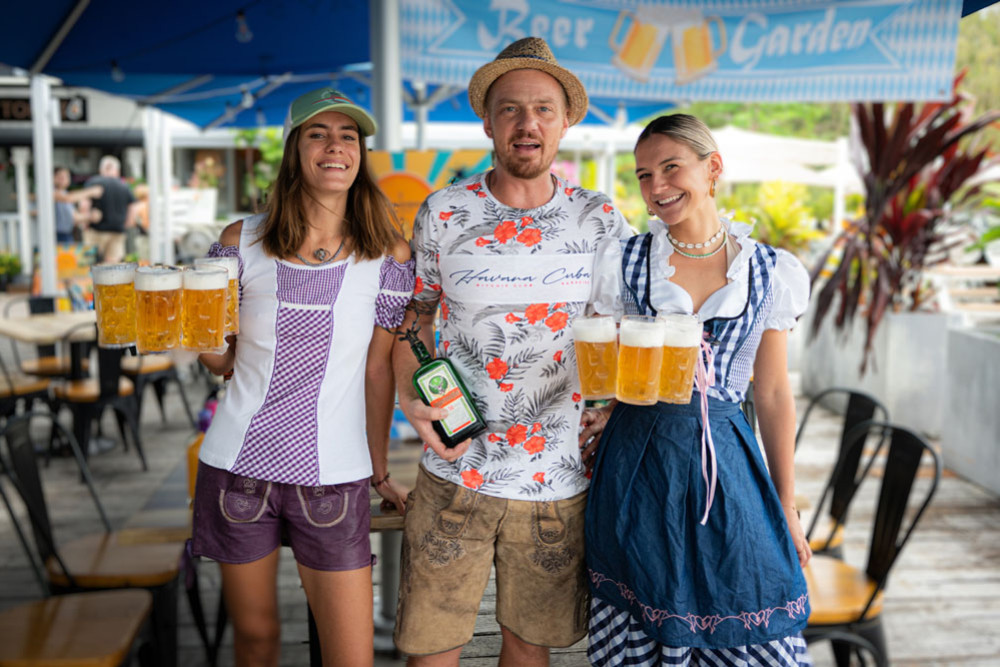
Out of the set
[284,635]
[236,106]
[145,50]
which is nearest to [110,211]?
[236,106]

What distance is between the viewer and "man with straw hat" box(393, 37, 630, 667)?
1729mm

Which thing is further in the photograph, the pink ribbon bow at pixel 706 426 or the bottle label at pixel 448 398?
the bottle label at pixel 448 398

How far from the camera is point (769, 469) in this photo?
5.83 feet

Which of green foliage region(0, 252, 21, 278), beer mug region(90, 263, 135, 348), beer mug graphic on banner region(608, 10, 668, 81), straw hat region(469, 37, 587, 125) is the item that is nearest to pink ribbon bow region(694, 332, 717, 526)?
straw hat region(469, 37, 587, 125)

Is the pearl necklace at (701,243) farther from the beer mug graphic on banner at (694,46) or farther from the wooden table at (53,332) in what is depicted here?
the wooden table at (53,332)

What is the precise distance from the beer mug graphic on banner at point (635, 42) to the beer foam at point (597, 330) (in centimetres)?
Answer: 281

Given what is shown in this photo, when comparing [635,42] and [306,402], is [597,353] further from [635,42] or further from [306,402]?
[635,42]

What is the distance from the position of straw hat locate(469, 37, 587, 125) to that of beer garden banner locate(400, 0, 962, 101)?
2.03m

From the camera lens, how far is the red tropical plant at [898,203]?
627cm

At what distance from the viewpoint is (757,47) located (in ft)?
13.5

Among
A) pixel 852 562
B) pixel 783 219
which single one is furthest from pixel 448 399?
pixel 783 219

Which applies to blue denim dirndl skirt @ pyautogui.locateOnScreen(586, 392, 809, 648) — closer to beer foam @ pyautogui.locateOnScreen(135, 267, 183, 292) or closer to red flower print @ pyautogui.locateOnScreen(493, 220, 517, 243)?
red flower print @ pyautogui.locateOnScreen(493, 220, 517, 243)

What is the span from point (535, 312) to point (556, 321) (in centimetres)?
5

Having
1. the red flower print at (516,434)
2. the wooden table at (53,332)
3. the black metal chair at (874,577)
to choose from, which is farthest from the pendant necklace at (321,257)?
the wooden table at (53,332)
